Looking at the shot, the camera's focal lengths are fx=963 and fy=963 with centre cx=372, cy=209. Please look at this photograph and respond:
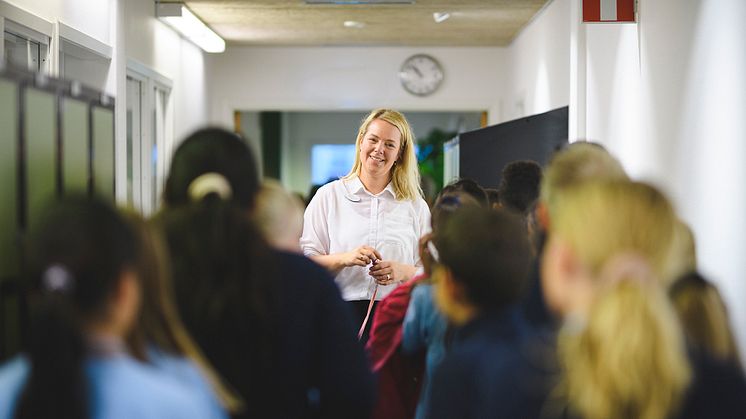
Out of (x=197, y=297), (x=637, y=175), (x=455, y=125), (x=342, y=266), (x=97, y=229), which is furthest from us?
(x=455, y=125)

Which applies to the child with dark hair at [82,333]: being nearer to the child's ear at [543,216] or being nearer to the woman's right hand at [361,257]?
the child's ear at [543,216]

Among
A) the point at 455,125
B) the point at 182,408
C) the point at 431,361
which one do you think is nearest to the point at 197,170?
the point at 182,408

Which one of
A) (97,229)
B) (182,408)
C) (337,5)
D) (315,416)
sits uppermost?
(337,5)

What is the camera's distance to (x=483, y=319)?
66.2 inches

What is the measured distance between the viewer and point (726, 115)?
3.28 m

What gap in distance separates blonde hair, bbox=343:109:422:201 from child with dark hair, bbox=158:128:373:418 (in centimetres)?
171

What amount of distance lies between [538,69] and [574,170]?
5176mm

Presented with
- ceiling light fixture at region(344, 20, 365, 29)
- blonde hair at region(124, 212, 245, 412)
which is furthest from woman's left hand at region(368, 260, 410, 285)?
ceiling light fixture at region(344, 20, 365, 29)

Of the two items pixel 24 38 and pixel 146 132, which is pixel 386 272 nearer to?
pixel 24 38

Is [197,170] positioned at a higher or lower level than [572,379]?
higher

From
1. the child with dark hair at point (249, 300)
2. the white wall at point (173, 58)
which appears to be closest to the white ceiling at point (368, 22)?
the white wall at point (173, 58)

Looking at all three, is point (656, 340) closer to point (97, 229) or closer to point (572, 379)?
point (572, 379)

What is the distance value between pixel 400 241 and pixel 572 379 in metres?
2.03

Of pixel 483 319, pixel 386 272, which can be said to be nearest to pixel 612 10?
pixel 386 272
